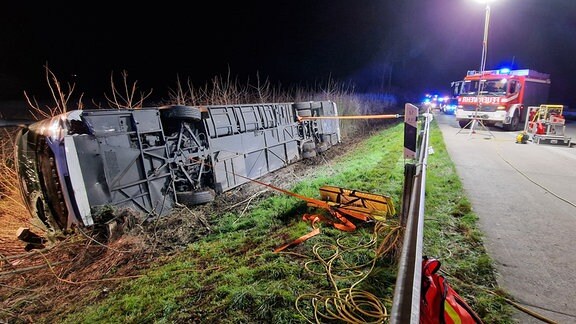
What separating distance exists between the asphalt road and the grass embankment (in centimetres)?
22

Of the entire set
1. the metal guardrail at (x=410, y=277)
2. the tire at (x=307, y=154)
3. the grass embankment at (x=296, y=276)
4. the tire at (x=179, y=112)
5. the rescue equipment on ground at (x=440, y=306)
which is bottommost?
the tire at (x=307, y=154)

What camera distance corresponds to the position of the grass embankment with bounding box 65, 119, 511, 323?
2871 mm

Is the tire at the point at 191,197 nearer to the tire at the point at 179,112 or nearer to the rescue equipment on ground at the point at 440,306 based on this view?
the tire at the point at 179,112

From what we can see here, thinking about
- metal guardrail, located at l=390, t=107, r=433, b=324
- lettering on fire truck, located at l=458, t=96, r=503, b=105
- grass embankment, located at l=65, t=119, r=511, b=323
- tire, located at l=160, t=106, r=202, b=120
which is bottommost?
grass embankment, located at l=65, t=119, r=511, b=323

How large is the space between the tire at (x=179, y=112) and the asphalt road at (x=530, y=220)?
6013 mm

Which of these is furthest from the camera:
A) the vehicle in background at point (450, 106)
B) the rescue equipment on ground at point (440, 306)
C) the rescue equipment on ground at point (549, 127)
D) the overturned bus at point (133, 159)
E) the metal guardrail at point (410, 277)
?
the vehicle in background at point (450, 106)

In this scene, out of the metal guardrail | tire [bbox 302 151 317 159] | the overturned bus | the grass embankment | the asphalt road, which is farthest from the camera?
tire [bbox 302 151 317 159]

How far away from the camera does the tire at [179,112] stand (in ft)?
21.9

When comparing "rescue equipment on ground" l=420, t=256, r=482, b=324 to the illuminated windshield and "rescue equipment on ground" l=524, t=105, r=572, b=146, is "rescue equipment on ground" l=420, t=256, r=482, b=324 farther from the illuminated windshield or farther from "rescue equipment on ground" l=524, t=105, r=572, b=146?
the illuminated windshield

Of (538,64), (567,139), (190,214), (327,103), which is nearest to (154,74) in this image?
(327,103)

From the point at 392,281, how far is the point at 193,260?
289 cm

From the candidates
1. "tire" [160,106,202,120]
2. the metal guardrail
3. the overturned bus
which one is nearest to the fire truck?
the overturned bus

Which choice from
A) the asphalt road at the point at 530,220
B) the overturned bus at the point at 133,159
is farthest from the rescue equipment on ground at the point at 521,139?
the overturned bus at the point at 133,159

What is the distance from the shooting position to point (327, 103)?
531 inches
